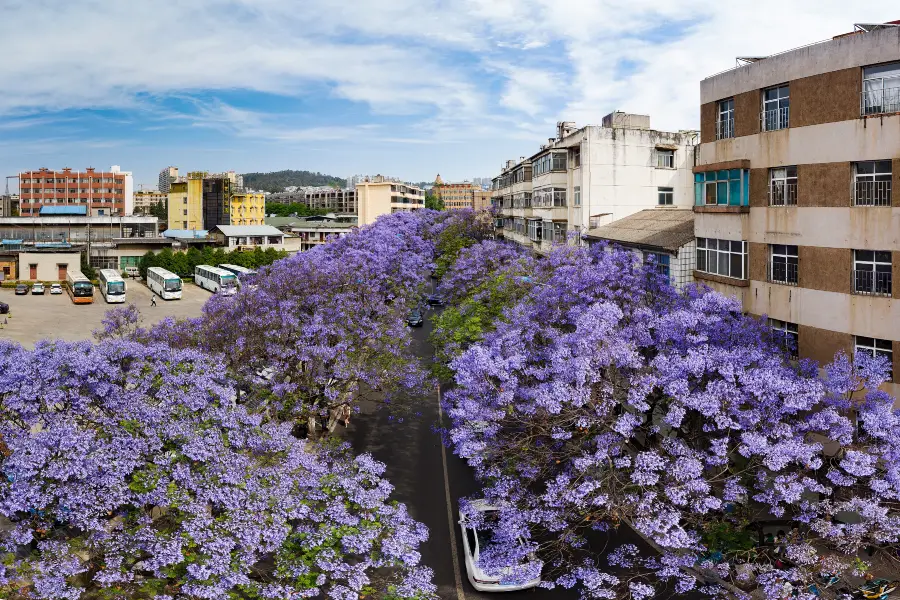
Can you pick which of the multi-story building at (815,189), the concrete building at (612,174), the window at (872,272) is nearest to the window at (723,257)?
the multi-story building at (815,189)

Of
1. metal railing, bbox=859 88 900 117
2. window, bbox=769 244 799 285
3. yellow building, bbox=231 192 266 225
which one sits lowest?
window, bbox=769 244 799 285

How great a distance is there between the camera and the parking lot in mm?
42062

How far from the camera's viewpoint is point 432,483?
19969 millimetres

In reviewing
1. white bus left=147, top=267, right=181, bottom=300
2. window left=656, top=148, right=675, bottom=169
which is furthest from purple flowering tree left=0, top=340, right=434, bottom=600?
white bus left=147, top=267, right=181, bottom=300

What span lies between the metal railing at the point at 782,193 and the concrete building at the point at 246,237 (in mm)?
69493

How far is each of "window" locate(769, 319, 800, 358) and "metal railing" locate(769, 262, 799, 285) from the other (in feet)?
3.56

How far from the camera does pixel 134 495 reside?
34.5 feet

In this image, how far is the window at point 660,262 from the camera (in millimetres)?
22609

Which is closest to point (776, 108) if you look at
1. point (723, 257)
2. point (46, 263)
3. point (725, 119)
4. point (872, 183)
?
point (725, 119)

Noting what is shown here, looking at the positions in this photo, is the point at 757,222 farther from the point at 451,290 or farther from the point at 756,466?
the point at 451,290

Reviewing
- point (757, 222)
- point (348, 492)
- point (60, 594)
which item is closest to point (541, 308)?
point (757, 222)

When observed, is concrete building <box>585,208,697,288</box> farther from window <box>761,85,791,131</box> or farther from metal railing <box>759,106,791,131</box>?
window <box>761,85,791,131</box>

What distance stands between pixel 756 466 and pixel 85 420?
11.8 m

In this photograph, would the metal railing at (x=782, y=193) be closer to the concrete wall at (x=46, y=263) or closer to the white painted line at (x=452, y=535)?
the white painted line at (x=452, y=535)
